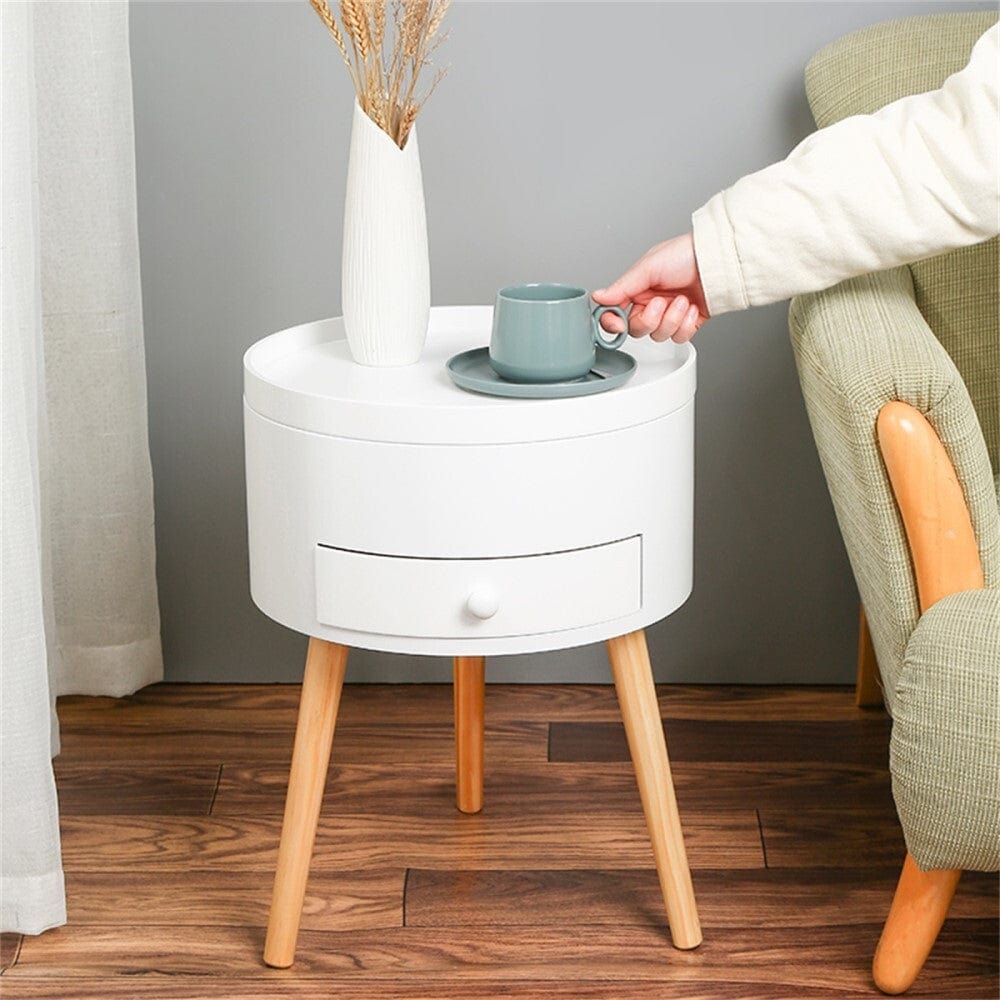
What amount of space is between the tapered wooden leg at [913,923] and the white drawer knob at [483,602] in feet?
1.41

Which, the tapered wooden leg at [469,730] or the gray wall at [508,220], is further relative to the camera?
the gray wall at [508,220]

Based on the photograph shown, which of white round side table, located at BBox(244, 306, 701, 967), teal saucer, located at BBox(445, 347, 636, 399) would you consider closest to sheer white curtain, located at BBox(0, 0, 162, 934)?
white round side table, located at BBox(244, 306, 701, 967)

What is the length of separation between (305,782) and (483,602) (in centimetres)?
26

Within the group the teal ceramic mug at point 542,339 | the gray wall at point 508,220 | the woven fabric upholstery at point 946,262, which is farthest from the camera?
the gray wall at point 508,220

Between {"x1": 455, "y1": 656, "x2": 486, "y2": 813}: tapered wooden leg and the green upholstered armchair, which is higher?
the green upholstered armchair

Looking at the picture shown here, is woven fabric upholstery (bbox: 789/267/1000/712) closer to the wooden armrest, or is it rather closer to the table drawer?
the wooden armrest

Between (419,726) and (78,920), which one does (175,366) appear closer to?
(419,726)

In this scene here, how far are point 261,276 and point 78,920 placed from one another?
30.6 inches

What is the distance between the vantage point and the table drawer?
121 cm

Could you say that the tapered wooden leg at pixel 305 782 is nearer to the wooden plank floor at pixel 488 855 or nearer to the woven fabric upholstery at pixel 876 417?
the wooden plank floor at pixel 488 855

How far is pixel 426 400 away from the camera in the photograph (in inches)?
49.3

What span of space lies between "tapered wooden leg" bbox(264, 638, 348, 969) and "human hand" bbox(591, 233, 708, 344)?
0.39m

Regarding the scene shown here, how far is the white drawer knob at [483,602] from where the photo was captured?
1.21 metres

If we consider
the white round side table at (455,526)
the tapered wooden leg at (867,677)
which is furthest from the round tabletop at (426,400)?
the tapered wooden leg at (867,677)
